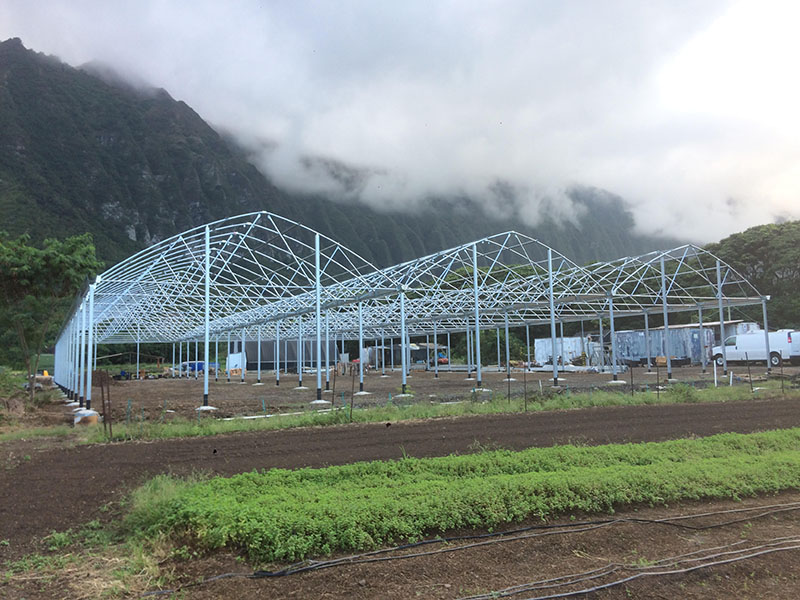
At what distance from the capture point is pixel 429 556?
454 centimetres

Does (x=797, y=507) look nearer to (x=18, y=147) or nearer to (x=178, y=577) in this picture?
(x=178, y=577)

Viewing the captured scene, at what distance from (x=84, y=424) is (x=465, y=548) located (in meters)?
13.2

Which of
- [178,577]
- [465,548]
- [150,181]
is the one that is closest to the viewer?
[178,577]

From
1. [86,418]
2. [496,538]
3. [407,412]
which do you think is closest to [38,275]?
[86,418]

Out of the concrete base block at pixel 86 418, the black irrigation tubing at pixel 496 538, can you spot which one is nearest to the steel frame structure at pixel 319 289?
the concrete base block at pixel 86 418

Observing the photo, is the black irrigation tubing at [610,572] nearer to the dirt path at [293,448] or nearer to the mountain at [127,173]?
the dirt path at [293,448]

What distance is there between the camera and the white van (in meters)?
34.5

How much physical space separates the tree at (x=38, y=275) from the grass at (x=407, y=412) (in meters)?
9.83

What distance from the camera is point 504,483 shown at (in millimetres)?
5977

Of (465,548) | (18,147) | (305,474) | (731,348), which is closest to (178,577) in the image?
(465,548)

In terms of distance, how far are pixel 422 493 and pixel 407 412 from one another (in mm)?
8400

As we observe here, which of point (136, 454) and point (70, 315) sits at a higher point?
point (70, 315)

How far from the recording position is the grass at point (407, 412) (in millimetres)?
11922

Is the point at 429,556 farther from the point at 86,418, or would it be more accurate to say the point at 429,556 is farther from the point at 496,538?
the point at 86,418
